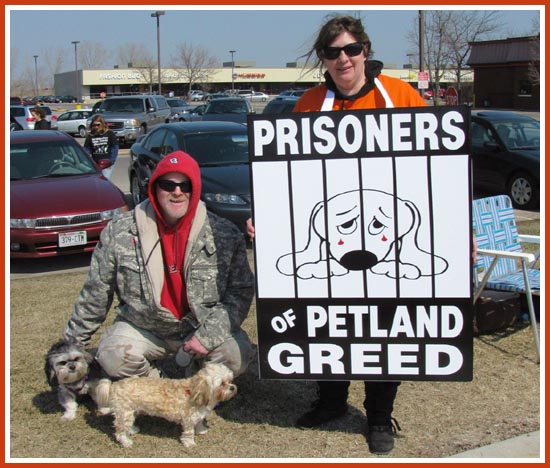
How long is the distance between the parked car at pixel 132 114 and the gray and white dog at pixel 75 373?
20.7 metres

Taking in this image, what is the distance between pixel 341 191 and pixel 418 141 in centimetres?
42

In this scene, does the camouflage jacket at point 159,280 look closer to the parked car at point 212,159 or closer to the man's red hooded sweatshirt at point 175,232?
the man's red hooded sweatshirt at point 175,232

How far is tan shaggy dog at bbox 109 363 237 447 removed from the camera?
3.47m

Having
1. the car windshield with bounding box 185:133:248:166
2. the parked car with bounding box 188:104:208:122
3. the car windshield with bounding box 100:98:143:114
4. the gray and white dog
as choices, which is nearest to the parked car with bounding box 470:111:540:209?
the car windshield with bounding box 185:133:248:166

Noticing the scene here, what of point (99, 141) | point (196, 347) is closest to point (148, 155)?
point (99, 141)

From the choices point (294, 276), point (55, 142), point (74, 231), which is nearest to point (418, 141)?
point (294, 276)

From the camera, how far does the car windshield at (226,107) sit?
22.2 m

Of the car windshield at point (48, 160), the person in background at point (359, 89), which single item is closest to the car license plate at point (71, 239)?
the car windshield at point (48, 160)

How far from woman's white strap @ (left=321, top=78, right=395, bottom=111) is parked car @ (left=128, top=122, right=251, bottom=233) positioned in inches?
166

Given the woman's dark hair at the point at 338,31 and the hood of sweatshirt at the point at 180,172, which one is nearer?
the woman's dark hair at the point at 338,31

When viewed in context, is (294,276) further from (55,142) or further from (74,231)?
(55,142)

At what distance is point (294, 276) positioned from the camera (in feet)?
10.8

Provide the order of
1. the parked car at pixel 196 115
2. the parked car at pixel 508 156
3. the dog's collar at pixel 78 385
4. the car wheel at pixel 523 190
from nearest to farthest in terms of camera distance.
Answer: the dog's collar at pixel 78 385 → the car wheel at pixel 523 190 → the parked car at pixel 508 156 → the parked car at pixel 196 115

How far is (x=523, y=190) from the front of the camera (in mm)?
10961
